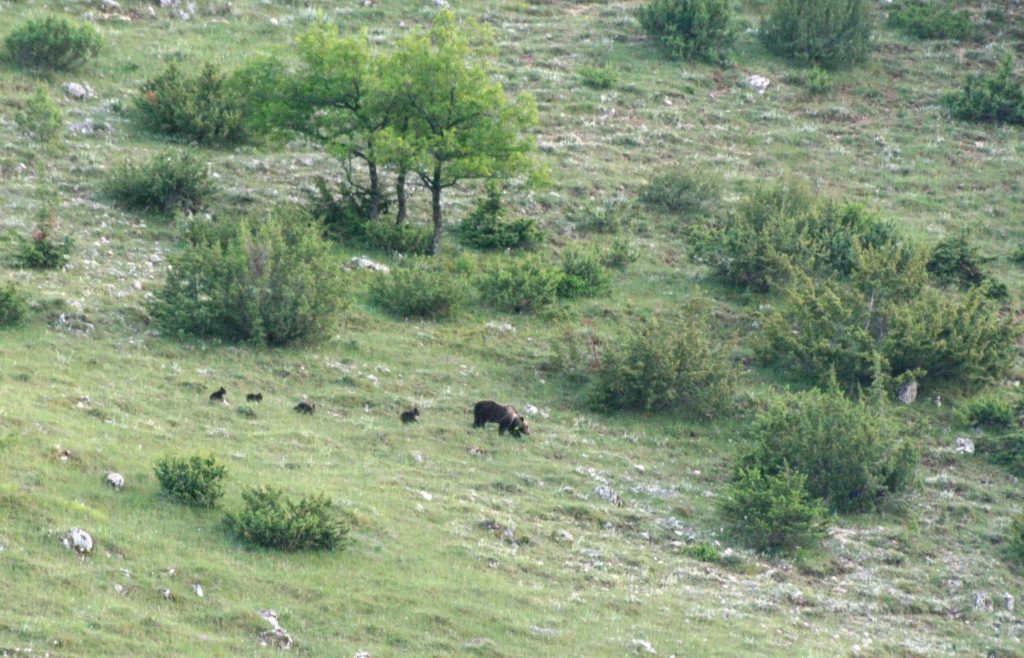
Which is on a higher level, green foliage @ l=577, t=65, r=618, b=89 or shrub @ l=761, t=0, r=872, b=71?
shrub @ l=761, t=0, r=872, b=71

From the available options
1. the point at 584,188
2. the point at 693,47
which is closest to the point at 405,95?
the point at 584,188

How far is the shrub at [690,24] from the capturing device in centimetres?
4628

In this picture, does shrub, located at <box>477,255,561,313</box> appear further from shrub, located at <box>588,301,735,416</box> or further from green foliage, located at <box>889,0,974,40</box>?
green foliage, located at <box>889,0,974,40</box>

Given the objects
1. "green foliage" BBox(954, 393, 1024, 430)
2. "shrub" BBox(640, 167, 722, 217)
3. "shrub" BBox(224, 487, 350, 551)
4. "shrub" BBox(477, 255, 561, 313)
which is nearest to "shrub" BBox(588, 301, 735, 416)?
"shrub" BBox(477, 255, 561, 313)

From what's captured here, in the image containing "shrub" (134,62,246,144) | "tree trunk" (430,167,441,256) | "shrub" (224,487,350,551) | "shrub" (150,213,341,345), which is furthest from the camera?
"shrub" (134,62,246,144)

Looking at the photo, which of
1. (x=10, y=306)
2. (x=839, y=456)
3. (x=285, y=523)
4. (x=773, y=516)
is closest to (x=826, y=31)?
(x=839, y=456)

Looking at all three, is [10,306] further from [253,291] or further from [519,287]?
[519,287]

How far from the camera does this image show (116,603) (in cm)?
1497

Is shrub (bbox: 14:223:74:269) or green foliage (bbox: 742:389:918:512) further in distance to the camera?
shrub (bbox: 14:223:74:269)

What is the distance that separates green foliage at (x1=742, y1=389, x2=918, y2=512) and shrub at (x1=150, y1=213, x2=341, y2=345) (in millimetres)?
8163

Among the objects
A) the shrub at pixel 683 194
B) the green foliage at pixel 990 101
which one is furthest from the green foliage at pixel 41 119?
the green foliage at pixel 990 101

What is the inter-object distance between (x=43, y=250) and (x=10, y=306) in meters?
3.05

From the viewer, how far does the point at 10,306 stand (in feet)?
81.0

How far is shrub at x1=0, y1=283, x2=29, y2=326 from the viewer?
80.9ft
